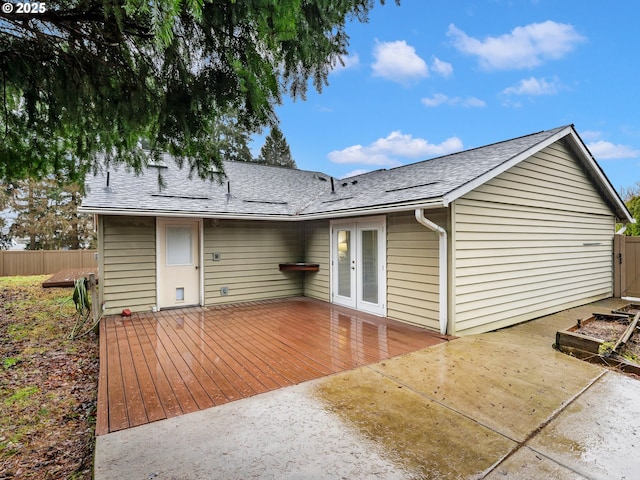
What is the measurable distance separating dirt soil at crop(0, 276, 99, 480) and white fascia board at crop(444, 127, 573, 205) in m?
4.76

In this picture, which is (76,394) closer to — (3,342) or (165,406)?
(165,406)

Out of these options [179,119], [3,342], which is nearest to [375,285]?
[179,119]

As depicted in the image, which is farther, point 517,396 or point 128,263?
point 128,263

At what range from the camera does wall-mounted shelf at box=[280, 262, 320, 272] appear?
7809 mm

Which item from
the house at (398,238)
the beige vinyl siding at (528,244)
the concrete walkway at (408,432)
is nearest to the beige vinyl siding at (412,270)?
the house at (398,238)

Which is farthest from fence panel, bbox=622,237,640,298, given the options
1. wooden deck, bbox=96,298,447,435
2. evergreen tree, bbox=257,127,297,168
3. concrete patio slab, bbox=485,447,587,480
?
evergreen tree, bbox=257,127,297,168

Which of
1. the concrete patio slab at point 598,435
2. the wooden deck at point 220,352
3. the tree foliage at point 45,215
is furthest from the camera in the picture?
the tree foliage at point 45,215

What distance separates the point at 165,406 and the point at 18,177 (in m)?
3.15

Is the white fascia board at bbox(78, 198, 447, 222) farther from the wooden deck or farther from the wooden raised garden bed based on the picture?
the wooden raised garden bed

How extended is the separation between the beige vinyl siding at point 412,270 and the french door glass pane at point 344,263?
3.79ft

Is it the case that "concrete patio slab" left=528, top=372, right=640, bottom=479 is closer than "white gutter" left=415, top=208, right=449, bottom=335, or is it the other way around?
"concrete patio slab" left=528, top=372, right=640, bottom=479

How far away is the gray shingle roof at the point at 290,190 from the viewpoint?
5.57m

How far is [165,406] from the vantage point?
2.95 m

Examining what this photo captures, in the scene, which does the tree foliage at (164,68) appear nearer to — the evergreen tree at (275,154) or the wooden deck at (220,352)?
the wooden deck at (220,352)
